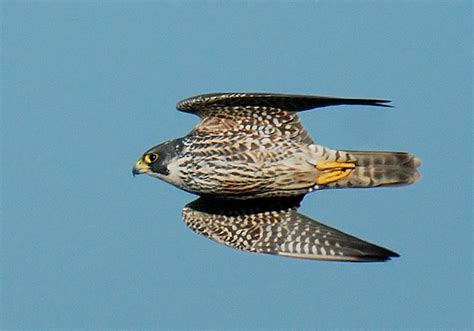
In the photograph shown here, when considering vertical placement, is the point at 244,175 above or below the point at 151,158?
below

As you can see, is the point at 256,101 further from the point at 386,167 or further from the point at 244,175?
the point at 386,167

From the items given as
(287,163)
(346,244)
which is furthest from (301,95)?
(346,244)

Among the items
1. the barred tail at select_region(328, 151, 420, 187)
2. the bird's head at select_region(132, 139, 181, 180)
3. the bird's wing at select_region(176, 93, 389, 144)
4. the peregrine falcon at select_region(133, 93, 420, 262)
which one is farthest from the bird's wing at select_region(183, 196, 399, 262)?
the bird's wing at select_region(176, 93, 389, 144)

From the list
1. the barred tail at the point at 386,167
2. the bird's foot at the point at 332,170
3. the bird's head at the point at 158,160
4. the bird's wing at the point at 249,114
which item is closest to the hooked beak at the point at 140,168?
the bird's head at the point at 158,160

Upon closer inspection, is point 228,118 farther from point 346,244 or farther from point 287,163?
point 346,244

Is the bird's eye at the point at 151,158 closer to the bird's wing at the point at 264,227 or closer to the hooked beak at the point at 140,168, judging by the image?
the hooked beak at the point at 140,168

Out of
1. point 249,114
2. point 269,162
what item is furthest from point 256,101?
point 269,162

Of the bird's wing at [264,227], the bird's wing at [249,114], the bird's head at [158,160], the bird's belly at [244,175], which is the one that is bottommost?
the bird's wing at [264,227]
